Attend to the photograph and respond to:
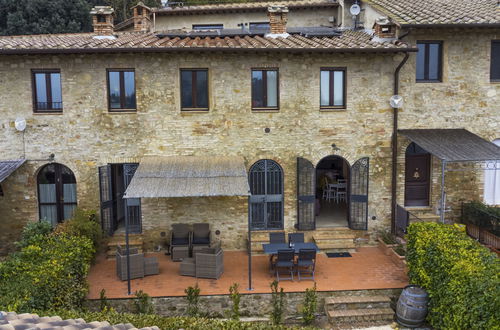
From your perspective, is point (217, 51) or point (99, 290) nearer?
point (99, 290)

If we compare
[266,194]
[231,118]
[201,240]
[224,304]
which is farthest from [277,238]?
[231,118]

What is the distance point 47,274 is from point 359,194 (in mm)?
9716

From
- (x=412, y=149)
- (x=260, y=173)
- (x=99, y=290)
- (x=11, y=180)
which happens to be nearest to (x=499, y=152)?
(x=412, y=149)

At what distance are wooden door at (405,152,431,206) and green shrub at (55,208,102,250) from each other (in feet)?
33.8

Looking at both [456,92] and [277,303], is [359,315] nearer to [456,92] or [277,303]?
[277,303]

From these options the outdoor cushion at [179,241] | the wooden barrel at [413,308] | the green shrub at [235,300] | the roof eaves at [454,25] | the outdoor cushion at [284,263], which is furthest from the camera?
the outdoor cushion at [179,241]

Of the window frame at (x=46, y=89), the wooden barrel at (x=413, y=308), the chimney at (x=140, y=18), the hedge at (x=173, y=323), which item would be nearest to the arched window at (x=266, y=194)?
the wooden barrel at (x=413, y=308)

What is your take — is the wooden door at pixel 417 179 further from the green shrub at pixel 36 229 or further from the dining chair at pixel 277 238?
the green shrub at pixel 36 229

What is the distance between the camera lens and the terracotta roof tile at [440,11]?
46.2 feet

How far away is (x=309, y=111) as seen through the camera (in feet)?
47.8

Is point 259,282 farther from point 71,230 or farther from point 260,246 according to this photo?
point 71,230

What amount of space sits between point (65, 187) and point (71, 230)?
251 centimetres

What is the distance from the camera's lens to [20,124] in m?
13.8

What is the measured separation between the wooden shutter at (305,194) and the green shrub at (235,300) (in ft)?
13.4
